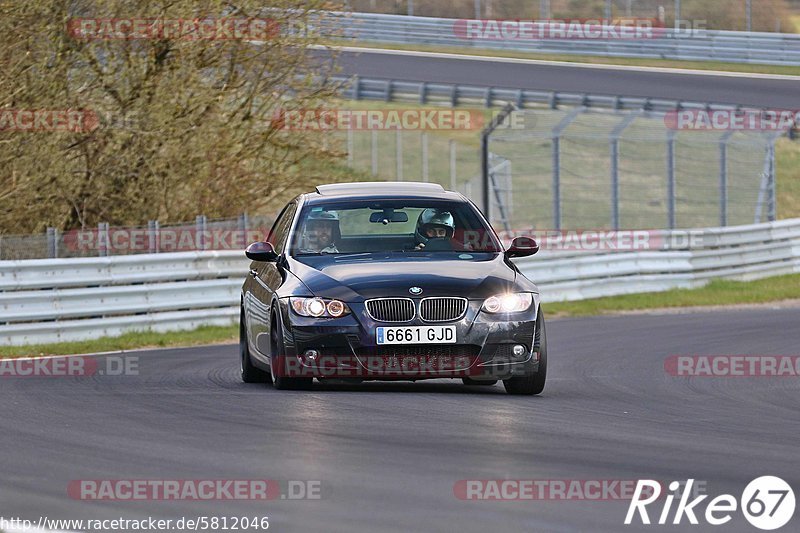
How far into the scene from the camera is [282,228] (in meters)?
12.5

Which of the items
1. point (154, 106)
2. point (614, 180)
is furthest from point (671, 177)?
point (154, 106)

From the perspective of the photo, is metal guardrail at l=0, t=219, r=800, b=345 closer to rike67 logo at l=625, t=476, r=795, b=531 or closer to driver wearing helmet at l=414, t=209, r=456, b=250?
driver wearing helmet at l=414, t=209, r=456, b=250

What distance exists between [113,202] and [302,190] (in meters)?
2.82

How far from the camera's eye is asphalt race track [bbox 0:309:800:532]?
6.48 m

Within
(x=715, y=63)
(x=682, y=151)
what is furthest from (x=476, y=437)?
(x=715, y=63)

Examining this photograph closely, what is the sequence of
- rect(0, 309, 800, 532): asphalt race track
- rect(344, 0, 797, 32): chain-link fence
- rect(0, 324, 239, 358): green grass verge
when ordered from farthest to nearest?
rect(344, 0, 797, 32): chain-link fence → rect(0, 324, 239, 358): green grass verge → rect(0, 309, 800, 532): asphalt race track

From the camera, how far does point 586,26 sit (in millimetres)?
47031

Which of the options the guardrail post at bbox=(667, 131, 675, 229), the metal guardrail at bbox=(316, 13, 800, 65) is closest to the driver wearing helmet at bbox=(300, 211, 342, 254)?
the guardrail post at bbox=(667, 131, 675, 229)

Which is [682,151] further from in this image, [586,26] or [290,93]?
[290,93]

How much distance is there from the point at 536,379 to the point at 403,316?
110 cm

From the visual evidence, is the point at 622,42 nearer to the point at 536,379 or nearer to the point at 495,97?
the point at 495,97

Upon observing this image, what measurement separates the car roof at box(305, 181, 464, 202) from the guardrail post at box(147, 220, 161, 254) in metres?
6.97

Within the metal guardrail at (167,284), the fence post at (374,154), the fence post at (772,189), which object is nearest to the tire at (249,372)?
the metal guardrail at (167,284)

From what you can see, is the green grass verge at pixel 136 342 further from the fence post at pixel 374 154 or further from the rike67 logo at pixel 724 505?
the fence post at pixel 374 154
